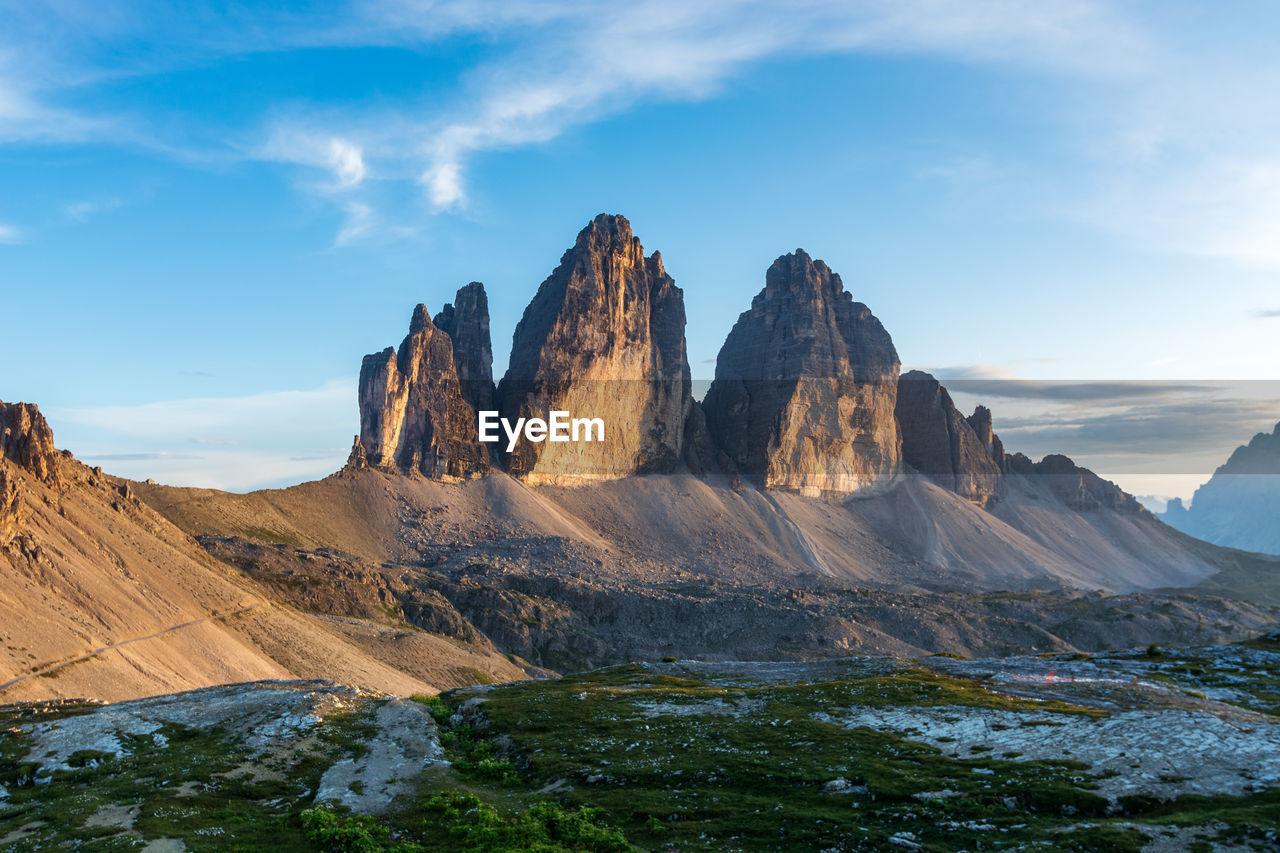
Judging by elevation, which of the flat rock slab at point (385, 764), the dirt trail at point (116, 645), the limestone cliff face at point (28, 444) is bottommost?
the dirt trail at point (116, 645)

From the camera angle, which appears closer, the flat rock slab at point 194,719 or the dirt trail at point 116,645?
the flat rock slab at point 194,719

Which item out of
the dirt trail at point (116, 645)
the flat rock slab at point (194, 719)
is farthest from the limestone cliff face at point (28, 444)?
the flat rock slab at point (194, 719)

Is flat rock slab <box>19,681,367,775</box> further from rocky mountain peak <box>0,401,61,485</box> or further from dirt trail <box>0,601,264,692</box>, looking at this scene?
rocky mountain peak <box>0,401,61,485</box>

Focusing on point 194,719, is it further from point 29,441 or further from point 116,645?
point 29,441

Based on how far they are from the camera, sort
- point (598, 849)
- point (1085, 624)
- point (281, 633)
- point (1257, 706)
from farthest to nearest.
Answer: point (1085, 624)
point (281, 633)
point (1257, 706)
point (598, 849)

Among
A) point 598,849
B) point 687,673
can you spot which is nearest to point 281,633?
point 687,673

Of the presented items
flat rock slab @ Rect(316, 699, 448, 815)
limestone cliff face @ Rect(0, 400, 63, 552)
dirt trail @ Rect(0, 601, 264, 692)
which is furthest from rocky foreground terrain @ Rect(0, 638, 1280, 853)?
limestone cliff face @ Rect(0, 400, 63, 552)

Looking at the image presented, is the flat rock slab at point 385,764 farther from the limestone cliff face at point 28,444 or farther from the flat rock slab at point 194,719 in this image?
the limestone cliff face at point 28,444

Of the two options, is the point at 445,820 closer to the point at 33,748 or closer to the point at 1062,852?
A: the point at 1062,852
